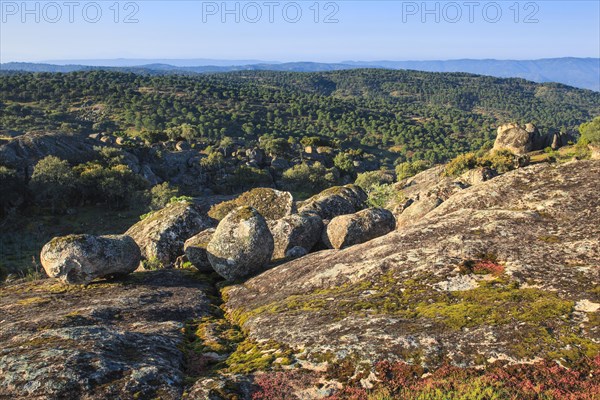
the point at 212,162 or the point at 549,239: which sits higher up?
the point at 549,239

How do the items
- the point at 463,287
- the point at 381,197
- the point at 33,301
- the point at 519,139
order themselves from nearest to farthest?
the point at 463,287 → the point at 33,301 → the point at 381,197 → the point at 519,139

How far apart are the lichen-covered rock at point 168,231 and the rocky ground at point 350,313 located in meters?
4.00

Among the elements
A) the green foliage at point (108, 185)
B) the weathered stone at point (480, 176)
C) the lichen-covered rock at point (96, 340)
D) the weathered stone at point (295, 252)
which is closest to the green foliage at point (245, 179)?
the green foliage at point (108, 185)

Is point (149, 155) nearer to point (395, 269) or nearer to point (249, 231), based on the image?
point (249, 231)

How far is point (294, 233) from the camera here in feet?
81.9

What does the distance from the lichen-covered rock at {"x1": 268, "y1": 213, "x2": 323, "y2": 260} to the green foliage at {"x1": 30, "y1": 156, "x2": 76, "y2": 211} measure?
198ft

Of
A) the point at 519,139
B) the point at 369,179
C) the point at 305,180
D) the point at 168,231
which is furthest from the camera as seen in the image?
the point at 305,180

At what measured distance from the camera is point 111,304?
57.4 feet

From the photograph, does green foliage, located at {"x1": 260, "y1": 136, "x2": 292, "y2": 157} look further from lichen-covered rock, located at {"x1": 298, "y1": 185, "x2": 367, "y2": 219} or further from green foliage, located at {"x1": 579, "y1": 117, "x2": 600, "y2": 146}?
lichen-covered rock, located at {"x1": 298, "y1": 185, "x2": 367, "y2": 219}

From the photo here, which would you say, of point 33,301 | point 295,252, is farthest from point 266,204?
point 33,301

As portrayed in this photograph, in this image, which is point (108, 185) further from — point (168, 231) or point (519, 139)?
point (519, 139)

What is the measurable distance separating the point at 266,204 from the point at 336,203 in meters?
5.66

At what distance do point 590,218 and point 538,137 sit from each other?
302ft

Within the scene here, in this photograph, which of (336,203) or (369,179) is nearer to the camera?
(336,203)
